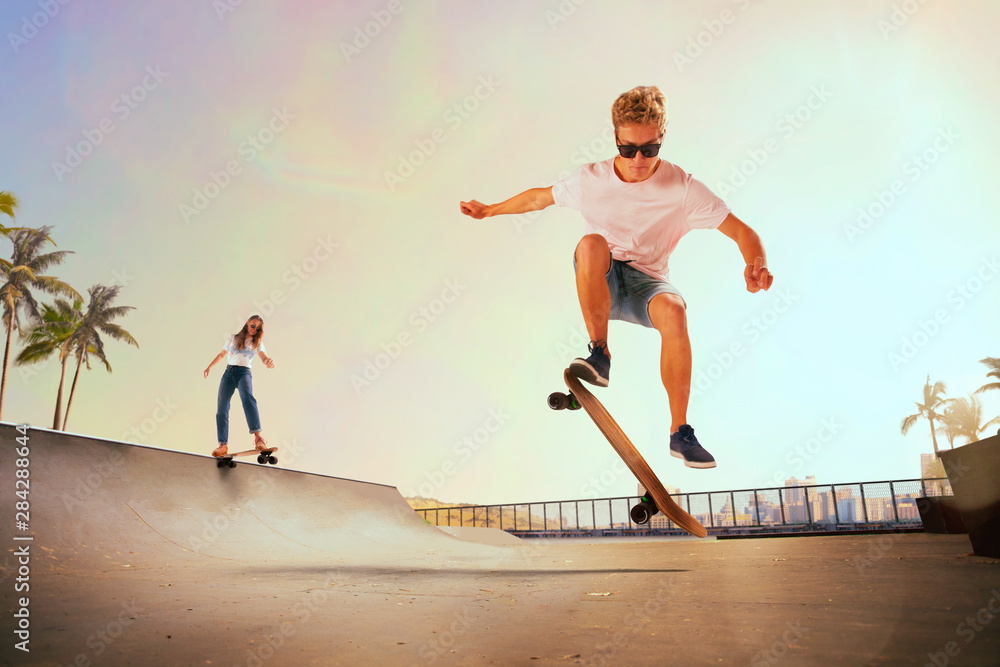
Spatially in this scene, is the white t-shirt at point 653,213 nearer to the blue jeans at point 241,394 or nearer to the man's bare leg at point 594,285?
the man's bare leg at point 594,285

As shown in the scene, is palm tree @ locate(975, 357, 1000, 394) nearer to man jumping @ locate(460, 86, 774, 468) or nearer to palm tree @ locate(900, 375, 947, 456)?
palm tree @ locate(900, 375, 947, 456)

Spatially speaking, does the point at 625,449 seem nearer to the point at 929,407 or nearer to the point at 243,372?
the point at 243,372

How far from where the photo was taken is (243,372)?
8.36 metres

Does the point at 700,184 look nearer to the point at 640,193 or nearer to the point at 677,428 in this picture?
the point at 640,193

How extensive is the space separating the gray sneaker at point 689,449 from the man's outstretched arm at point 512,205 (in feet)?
7.16

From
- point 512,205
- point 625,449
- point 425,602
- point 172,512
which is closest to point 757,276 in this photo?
point 625,449

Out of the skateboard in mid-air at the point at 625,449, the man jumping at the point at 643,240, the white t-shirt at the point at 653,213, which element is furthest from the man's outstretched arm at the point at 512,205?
the skateboard in mid-air at the point at 625,449

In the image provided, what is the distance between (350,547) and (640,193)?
7214 millimetres

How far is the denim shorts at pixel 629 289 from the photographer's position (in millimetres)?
4223

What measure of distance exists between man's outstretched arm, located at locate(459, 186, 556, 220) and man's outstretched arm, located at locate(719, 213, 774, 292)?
1.47 metres

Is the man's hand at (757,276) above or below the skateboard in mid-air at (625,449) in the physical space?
above

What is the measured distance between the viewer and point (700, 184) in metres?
4.34

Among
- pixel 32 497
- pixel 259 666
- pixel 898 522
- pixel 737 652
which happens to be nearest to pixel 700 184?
pixel 737 652

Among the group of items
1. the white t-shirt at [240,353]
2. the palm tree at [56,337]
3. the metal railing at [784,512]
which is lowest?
the metal railing at [784,512]
